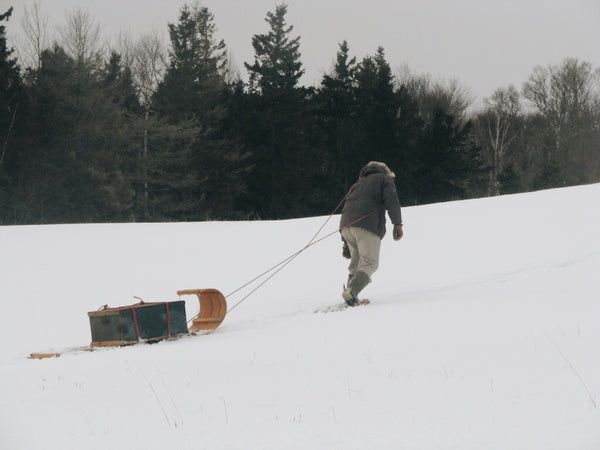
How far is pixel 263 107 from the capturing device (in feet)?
129

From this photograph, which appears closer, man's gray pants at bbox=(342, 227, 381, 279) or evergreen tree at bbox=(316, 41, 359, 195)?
man's gray pants at bbox=(342, 227, 381, 279)

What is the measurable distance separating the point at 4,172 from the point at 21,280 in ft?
63.3

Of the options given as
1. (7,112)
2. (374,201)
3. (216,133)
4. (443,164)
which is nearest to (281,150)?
(216,133)

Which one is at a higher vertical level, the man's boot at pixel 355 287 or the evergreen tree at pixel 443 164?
the evergreen tree at pixel 443 164

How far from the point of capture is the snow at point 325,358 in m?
3.90

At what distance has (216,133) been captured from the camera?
121ft

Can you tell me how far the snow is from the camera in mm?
3896

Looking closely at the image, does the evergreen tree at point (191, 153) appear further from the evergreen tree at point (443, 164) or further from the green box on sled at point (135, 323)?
the green box on sled at point (135, 323)

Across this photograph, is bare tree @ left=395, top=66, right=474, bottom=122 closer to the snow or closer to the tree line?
the tree line

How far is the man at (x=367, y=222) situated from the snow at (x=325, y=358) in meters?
0.41

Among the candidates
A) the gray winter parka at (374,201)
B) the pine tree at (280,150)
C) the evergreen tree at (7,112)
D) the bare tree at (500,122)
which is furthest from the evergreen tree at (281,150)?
the gray winter parka at (374,201)

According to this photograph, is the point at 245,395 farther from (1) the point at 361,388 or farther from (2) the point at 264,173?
(2) the point at 264,173

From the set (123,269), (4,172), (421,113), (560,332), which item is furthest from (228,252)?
(421,113)

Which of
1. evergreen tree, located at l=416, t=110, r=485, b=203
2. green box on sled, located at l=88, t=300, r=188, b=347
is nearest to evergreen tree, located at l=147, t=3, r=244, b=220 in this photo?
evergreen tree, located at l=416, t=110, r=485, b=203
